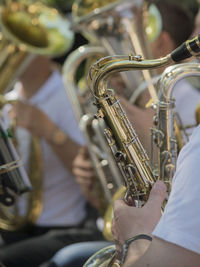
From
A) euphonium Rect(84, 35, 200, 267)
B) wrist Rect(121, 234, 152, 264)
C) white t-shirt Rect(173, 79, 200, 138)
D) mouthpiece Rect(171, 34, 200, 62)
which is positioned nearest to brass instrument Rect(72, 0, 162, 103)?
white t-shirt Rect(173, 79, 200, 138)

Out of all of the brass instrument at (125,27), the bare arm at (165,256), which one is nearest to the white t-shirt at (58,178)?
the brass instrument at (125,27)

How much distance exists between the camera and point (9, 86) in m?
2.17

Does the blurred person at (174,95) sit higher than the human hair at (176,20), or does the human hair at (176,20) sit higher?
the human hair at (176,20)

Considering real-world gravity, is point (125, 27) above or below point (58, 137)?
above

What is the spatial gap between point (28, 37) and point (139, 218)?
167 centimetres

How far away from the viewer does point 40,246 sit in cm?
184

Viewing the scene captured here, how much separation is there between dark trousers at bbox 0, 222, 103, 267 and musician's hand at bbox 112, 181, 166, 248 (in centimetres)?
104

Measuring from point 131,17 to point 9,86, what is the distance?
75 cm

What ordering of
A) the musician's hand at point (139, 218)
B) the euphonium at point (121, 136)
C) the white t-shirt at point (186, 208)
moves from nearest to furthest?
1. the white t-shirt at point (186, 208)
2. the musician's hand at point (139, 218)
3. the euphonium at point (121, 136)

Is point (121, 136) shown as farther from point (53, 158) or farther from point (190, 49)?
point (53, 158)

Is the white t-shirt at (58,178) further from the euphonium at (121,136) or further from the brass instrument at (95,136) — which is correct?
the euphonium at (121,136)

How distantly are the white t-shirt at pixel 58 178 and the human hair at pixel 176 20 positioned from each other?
2.05ft

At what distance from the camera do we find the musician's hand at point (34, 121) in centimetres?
202

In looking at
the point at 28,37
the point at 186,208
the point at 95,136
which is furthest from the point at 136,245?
the point at 28,37
